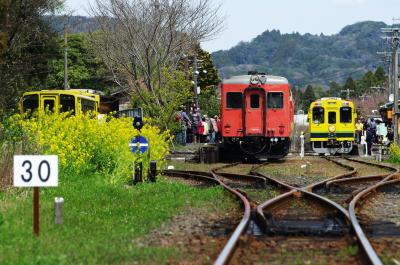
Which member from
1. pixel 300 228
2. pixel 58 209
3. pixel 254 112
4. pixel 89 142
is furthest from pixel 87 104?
pixel 300 228

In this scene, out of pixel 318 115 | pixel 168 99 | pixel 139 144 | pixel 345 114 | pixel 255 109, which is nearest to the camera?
pixel 139 144

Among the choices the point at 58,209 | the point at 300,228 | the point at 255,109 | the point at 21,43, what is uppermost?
the point at 21,43

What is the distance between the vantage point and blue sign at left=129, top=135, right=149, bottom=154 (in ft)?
60.4

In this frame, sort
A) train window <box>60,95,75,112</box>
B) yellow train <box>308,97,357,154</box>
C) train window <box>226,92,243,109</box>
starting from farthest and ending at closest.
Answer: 1. yellow train <box>308,97,357,154</box>
2. train window <box>60,95,75,112</box>
3. train window <box>226,92,243,109</box>

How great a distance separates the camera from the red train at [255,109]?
94.0 feet

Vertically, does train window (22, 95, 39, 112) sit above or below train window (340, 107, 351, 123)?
above

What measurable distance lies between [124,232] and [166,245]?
1032 millimetres

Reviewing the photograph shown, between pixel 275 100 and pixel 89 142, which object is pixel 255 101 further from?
pixel 89 142

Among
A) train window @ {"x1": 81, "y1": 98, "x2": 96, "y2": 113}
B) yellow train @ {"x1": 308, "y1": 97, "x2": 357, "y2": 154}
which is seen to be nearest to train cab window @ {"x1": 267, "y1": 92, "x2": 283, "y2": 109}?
train window @ {"x1": 81, "y1": 98, "x2": 96, "y2": 113}

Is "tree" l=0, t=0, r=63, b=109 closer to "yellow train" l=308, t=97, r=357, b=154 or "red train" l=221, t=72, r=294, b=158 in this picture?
"red train" l=221, t=72, r=294, b=158

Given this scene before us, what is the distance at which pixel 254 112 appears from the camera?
2878 centimetres

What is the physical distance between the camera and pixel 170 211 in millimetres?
12117

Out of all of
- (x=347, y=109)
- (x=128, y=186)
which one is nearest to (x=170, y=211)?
(x=128, y=186)

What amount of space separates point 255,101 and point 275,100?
74 cm
